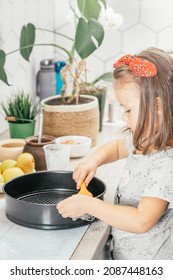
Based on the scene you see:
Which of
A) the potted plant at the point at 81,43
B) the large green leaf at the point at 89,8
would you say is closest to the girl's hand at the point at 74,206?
the potted plant at the point at 81,43

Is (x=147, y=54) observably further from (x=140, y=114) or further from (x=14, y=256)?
(x=14, y=256)

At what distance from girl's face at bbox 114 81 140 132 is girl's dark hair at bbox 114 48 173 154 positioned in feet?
0.04

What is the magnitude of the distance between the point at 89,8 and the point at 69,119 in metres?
0.42

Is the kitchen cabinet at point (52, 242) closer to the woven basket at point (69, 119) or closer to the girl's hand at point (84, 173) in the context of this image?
the girl's hand at point (84, 173)

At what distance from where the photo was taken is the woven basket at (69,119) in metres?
1.94

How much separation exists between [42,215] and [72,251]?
12 cm

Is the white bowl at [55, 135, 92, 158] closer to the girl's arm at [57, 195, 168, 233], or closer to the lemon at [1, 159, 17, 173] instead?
the lemon at [1, 159, 17, 173]

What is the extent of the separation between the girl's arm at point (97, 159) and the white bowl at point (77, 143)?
10.8 inches

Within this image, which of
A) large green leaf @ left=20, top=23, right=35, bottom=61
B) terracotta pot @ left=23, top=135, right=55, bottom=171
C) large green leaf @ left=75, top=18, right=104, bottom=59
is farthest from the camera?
large green leaf @ left=20, top=23, right=35, bottom=61

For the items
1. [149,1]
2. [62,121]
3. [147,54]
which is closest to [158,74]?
[147,54]

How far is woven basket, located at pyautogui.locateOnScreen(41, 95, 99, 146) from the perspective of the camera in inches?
76.4

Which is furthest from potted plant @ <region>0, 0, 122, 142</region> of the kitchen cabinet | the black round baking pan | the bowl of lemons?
the kitchen cabinet

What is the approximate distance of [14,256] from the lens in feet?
3.86

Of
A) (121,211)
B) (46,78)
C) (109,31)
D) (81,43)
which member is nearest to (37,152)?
(81,43)
